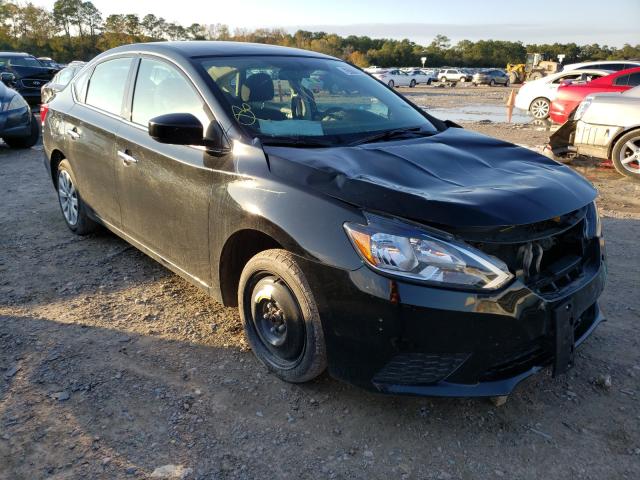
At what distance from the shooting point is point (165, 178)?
331 cm

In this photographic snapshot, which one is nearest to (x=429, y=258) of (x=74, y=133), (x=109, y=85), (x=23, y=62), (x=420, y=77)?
(x=109, y=85)

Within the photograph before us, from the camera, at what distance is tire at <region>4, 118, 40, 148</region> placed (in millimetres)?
9898

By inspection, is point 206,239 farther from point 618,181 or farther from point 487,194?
point 618,181

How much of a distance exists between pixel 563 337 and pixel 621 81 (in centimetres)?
1057

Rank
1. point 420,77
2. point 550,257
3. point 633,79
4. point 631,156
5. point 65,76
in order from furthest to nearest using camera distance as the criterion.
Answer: point 420,77 → point 65,76 → point 633,79 → point 631,156 → point 550,257

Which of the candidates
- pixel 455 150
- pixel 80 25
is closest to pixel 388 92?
pixel 455 150

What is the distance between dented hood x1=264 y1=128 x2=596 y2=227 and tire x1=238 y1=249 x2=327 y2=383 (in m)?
0.44

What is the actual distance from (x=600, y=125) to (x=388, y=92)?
5243 mm

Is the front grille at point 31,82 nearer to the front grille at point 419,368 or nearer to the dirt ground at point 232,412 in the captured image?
the dirt ground at point 232,412

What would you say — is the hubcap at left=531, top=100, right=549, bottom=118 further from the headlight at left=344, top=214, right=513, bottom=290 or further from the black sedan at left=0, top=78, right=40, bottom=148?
the headlight at left=344, top=214, right=513, bottom=290

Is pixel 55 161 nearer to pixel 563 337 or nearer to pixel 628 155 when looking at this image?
pixel 563 337

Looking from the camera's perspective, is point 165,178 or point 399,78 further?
point 399,78

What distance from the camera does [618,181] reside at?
303 inches

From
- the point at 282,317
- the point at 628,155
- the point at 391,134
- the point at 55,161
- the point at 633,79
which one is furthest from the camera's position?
the point at 633,79
